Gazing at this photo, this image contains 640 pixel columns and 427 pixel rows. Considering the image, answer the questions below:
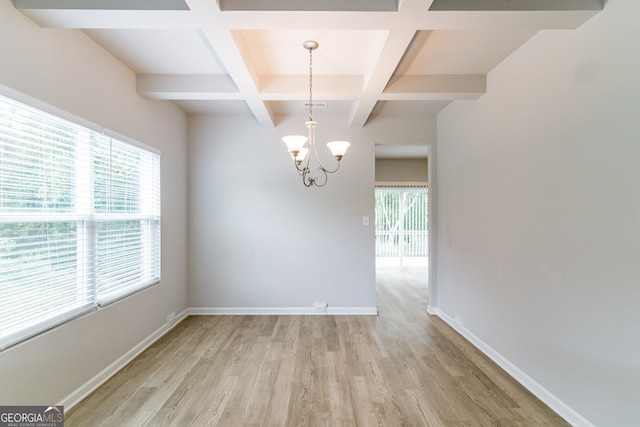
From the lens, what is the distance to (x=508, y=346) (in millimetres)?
2482

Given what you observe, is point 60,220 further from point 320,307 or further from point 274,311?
point 320,307

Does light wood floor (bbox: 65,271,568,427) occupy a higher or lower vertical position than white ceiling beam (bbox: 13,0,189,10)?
lower

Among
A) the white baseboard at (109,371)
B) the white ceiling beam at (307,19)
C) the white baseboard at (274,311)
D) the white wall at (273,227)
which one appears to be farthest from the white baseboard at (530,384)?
the white baseboard at (109,371)

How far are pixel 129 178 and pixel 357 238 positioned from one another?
2.70 m

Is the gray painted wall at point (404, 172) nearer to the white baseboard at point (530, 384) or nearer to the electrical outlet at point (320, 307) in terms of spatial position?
the electrical outlet at point (320, 307)

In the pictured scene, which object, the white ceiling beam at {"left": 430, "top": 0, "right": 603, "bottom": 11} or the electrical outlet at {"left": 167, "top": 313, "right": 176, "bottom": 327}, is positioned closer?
the white ceiling beam at {"left": 430, "top": 0, "right": 603, "bottom": 11}

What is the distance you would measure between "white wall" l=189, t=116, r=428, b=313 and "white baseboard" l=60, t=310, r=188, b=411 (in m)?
0.84

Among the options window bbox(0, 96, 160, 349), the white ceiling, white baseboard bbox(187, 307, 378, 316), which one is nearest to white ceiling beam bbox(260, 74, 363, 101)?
the white ceiling

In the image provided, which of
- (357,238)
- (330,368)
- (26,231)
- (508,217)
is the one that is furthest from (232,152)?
(508,217)

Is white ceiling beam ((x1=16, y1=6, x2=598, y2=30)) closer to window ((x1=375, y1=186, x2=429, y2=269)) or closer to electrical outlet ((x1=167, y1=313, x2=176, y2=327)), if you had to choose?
electrical outlet ((x1=167, y1=313, x2=176, y2=327))

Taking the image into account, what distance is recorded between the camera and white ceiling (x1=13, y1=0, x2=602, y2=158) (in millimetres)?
1664

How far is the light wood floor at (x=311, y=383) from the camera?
6.30 ft

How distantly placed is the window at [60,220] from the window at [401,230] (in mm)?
5568

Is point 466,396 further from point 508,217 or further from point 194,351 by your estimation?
point 194,351
